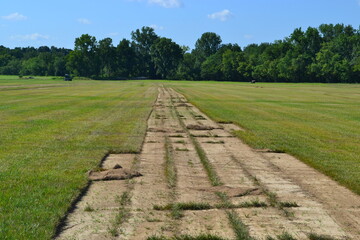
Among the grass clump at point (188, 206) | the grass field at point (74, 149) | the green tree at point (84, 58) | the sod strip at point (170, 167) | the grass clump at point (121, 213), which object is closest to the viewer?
the grass clump at point (121, 213)

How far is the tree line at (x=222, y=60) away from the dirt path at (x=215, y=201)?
111198mm

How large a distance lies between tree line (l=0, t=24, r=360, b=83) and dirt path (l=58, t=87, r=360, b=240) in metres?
111

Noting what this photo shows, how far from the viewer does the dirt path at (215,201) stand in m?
6.13

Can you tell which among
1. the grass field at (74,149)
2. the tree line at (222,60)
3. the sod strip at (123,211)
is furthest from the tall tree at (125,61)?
the sod strip at (123,211)

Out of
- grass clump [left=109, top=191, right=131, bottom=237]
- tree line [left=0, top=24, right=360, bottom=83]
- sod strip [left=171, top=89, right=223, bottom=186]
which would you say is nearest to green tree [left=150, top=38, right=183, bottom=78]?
tree line [left=0, top=24, right=360, bottom=83]

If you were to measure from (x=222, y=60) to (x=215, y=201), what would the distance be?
15658 centimetres

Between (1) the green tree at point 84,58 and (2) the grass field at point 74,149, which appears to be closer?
(2) the grass field at point 74,149

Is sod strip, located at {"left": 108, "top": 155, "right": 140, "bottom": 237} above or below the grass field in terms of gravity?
above

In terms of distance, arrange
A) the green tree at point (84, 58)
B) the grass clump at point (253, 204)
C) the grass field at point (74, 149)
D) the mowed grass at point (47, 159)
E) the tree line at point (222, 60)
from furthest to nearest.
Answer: the green tree at point (84, 58)
the tree line at point (222, 60)
the grass clump at point (253, 204)
the grass field at point (74, 149)
the mowed grass at point (47, 159)

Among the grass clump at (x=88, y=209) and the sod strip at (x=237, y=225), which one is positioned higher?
the sod strip at (x=237, y=225)

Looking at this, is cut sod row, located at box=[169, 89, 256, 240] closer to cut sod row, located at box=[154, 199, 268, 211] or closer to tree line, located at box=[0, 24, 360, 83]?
cut sod row, located at box=[154, 199, 268, 211]

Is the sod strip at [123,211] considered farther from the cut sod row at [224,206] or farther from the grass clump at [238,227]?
the grass clump at [238,227]

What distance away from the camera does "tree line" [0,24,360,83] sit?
406 ft

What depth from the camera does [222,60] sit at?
16162cm
